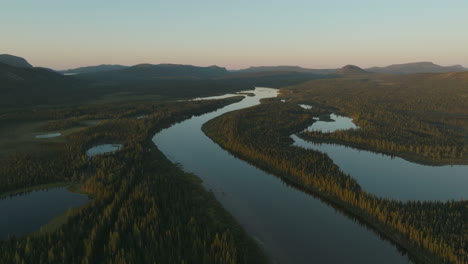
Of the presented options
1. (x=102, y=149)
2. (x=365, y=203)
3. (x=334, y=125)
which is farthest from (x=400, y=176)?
(x=102, y=149)

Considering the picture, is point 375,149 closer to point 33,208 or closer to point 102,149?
point 102,149

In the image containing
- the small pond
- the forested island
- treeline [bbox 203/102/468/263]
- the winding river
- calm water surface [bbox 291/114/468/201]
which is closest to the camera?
treeline [bbox 203/102/468/263]

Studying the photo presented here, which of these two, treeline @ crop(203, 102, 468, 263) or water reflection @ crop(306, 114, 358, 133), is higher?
treeline @ crop(203, 102, 468, 263)

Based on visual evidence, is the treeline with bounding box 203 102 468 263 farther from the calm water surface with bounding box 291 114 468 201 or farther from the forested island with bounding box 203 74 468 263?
the calm water surface with bounding box 291 114 468 201

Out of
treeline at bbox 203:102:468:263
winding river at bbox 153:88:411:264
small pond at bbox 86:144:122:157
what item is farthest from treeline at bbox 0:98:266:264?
treeline at bbox 203:102:468:263

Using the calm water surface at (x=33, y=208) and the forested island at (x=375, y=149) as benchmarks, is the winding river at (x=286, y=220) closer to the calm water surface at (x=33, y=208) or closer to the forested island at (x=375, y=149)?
the forested island at (x=375, y=149)
